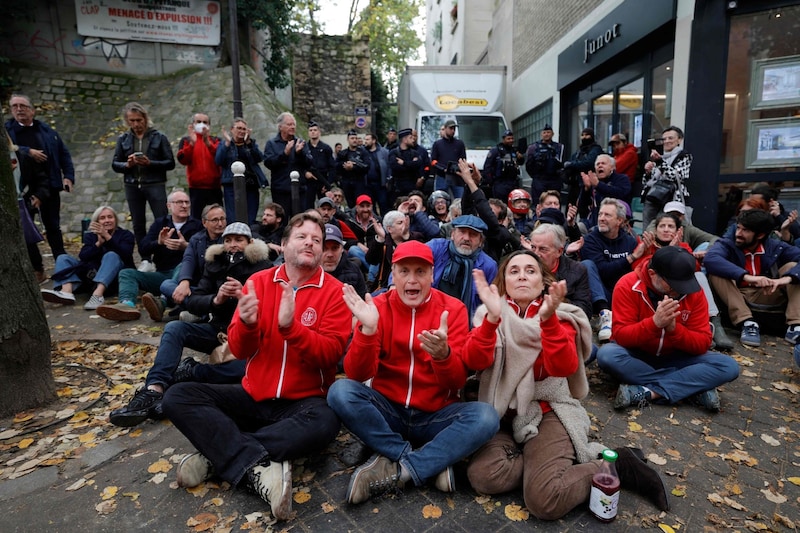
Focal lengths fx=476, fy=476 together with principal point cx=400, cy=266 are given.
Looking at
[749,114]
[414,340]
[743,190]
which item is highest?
[749,114]

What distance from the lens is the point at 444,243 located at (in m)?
4.52

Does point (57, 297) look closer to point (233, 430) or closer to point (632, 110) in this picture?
point (233, 430)

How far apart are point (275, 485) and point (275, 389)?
62 centimetres

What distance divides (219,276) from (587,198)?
6.05 metres

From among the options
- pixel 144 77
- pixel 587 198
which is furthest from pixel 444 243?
pixel 144 77

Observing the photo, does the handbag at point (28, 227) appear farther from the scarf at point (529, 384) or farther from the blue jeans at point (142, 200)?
the scarf at point (529, 384)

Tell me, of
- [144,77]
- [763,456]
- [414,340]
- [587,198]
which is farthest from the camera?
[144,77]

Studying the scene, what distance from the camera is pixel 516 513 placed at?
2.54 meters

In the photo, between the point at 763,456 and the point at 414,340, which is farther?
the point at 763,456

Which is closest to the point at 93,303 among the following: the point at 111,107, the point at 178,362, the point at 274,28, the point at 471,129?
the point at 178,362

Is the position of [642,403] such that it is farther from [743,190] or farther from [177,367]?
[743,190]

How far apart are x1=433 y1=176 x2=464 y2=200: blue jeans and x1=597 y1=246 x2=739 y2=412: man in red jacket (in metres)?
5.91

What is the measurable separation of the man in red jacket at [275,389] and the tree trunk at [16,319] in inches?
64.8

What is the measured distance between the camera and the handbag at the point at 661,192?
661 centimetres
